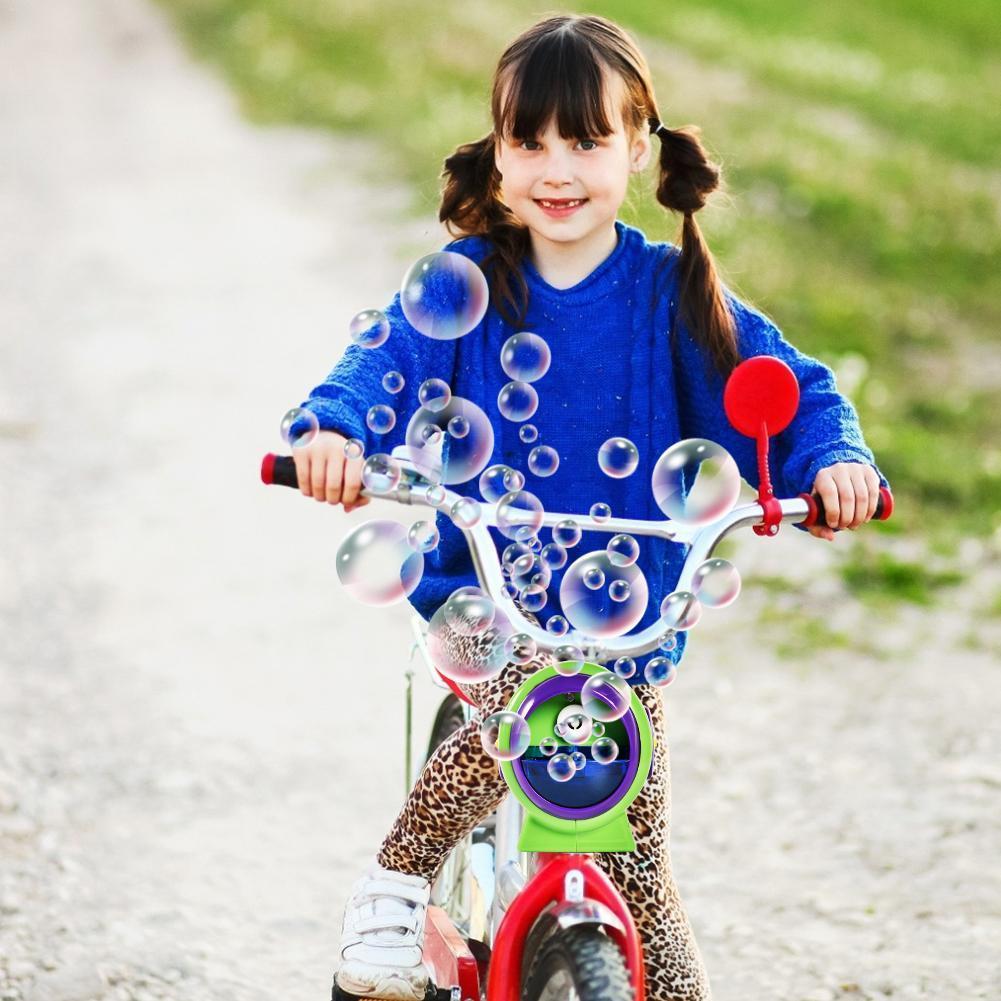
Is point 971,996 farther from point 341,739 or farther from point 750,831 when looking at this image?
point 341,739

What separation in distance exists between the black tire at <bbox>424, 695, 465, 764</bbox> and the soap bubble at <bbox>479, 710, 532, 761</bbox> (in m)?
0.91

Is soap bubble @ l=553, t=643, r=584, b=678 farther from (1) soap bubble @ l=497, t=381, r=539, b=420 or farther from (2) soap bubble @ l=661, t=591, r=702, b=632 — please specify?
(1) soap bubble @ l=497, t=381, r=539, b=420

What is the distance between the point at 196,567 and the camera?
19.8ft

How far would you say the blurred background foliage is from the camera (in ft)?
25.7

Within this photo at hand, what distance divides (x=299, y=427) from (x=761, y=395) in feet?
2.27

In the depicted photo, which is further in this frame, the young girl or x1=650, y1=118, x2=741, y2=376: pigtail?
x1=650, y1=118, x2=741, y2=376: pigtail

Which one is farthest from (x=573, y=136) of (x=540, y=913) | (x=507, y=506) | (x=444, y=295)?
(x=540, y=913)

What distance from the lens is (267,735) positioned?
4.73 meters

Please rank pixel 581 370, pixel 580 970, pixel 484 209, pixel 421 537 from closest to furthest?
pixel 580 970 → pixel 421 537 → pixel 581 370 → pixel 484 209

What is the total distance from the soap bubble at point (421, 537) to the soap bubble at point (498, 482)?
0.36ft

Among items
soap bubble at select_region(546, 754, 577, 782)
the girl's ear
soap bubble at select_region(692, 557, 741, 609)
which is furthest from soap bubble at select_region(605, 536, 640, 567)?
the girl's ear

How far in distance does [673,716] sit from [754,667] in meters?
0.49

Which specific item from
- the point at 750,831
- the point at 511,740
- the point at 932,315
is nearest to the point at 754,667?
the point at 750,831

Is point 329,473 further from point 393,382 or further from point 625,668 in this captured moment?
point 625,668
